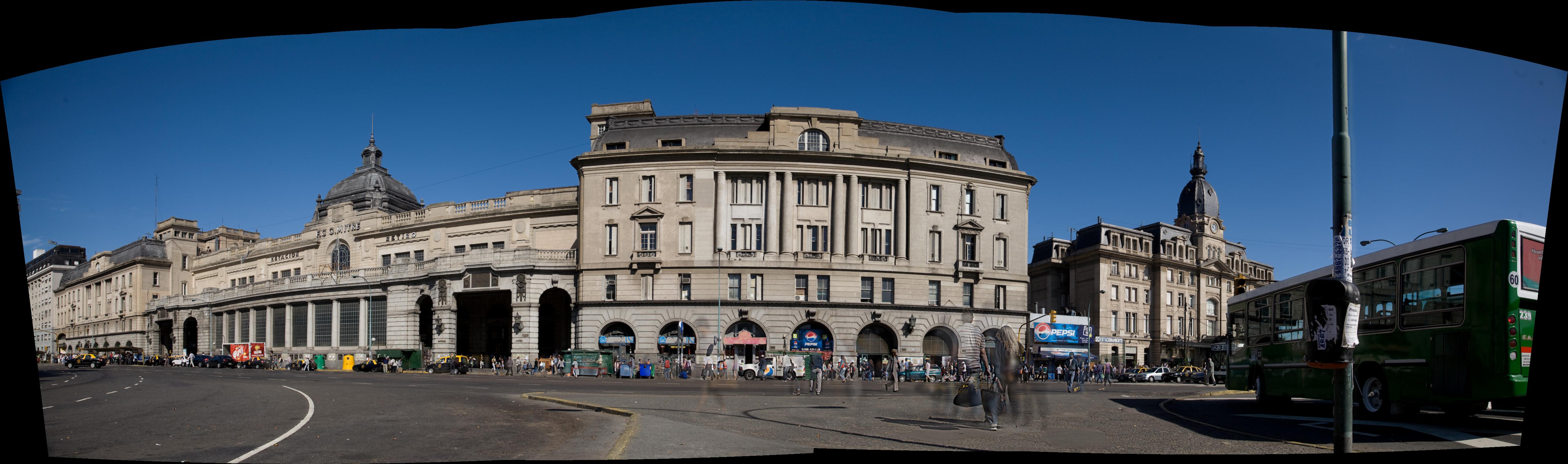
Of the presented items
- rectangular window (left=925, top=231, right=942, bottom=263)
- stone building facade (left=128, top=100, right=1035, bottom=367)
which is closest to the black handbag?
stone building facade (left=128, top=100, right=1035, bottom=367)

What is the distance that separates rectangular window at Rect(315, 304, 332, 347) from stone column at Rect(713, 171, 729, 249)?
1481 inches

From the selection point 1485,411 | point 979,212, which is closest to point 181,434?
point 1485,411

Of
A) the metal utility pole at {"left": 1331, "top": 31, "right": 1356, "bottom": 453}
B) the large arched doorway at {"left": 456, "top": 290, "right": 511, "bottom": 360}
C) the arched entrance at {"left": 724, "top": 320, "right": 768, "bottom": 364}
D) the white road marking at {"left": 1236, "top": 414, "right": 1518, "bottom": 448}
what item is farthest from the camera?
the large arched doorway at {"left": 456, "top": 290, "right": 511, "bottom": 360}

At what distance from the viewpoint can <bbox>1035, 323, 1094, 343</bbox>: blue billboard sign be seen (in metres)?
55.3

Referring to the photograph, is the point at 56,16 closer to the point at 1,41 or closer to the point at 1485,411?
the point at 1,41

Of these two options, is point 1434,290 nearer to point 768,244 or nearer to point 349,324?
point 768,244

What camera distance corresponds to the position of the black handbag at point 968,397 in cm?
1662

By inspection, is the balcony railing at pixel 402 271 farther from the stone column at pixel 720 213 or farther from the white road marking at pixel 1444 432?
the white road marking at pixel 1444 432

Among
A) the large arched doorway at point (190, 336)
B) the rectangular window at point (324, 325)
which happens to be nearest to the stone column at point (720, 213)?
the rectangular window at point (324, 325)

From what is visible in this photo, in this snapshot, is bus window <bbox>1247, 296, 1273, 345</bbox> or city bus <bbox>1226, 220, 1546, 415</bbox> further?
bus window <bbox>1247, 296, 1273, 345</bbox>

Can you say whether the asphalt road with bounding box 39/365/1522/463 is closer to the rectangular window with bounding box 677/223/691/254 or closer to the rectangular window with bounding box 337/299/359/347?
the rectangular window with bounding box 677/223/691/254

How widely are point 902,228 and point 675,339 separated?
17086 mm

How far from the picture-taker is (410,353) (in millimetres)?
66750

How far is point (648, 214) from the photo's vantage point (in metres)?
60.0
